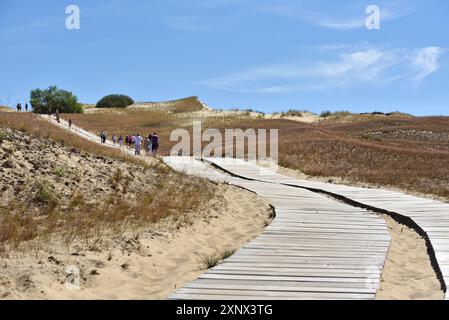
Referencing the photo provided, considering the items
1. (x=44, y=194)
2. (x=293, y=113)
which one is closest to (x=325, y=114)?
(x=293, y=113)

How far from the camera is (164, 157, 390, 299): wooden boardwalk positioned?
6.89 metres

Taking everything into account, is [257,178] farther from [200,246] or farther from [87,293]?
[87,293]

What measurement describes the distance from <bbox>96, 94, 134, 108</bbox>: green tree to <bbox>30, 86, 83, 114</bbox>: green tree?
15.5 metres

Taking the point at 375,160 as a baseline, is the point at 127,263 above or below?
below

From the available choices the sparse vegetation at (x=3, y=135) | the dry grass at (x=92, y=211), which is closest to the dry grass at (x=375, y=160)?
the dry grass at (x=92, y=211)

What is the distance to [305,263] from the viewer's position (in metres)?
8.37

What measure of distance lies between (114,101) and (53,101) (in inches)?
771

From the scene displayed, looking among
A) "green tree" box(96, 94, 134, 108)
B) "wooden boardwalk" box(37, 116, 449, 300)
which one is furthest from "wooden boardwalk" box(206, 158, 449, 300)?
"green tree" box(96, 94, 134, 108)

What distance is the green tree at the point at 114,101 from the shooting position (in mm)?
118750

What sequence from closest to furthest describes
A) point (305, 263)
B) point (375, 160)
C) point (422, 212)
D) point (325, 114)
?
point (305, 263) → point (422, 212) → point (375, 160) → point (325, 114)

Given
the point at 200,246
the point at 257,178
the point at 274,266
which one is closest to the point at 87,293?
the point at 274,266

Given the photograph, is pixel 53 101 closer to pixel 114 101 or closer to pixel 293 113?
pixel 114 101
